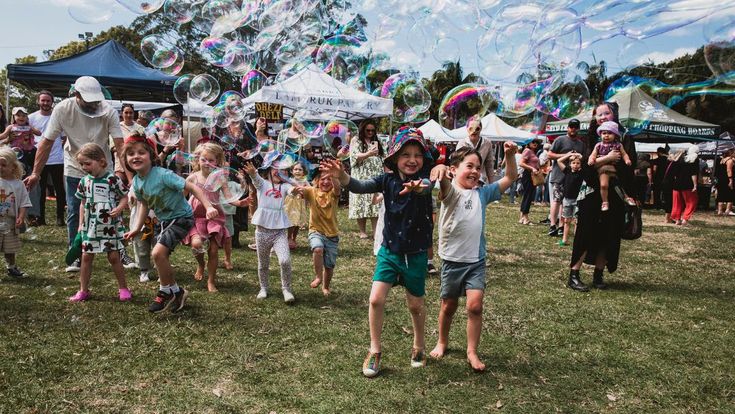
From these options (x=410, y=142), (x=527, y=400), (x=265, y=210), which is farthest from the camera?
(x=265, y=210)

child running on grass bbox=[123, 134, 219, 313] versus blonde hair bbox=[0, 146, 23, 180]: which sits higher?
blonde hair bbox=[0, 146, 23, 180]

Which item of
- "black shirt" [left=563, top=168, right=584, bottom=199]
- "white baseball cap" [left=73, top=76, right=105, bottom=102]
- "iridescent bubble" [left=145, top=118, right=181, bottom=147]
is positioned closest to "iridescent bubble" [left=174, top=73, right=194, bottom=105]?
"iridescent bubble" [left=145, top=118, right=181, bottom=147]

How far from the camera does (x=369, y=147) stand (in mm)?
6816

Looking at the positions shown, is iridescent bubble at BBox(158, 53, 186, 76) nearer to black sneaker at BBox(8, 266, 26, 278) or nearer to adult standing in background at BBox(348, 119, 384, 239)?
adult standing in background at BBox(348, 119, 384, 239)

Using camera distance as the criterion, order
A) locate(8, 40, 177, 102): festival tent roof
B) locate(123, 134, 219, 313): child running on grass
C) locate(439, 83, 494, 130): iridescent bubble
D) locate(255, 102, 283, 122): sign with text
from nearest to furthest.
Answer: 1. locate(123, 134, 219, 313): child running on grass
2. locate(439, 83, 494, 130): iridescent bubble
3. locate(255, 102, 283, 122): sign with text
4. locate(8, 40, 177, 102): festival tent roof

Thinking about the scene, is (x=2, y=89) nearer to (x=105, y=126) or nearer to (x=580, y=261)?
(x=105, y=126)

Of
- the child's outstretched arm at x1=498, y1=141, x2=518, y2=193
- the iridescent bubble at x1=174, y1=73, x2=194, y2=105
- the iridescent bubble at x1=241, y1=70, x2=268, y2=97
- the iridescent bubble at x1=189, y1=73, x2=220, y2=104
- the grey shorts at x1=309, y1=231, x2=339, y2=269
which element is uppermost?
the iridescent bubble at x1=241, y1=70, x2=268, y2=97

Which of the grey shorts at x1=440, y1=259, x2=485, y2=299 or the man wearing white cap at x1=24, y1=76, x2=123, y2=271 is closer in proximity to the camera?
the grey shorts at x1=440, y1=259, x2=485, y2=299

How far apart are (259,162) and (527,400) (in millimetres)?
4312

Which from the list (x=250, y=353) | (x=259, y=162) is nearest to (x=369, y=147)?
(x=259, y=162)

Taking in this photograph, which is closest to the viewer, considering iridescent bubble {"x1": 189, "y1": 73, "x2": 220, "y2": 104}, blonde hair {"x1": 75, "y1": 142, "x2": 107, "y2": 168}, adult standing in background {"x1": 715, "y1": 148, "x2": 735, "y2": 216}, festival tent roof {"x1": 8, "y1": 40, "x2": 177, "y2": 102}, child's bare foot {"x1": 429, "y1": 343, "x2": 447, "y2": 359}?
child's bare foot {"x1": 429, "y1": 343, "x2": 447, "y2": 359}

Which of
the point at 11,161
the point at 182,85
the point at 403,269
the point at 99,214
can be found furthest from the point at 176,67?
the point at 403,269

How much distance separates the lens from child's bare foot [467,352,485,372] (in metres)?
3.63

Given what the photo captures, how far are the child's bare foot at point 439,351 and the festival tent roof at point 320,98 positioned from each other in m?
8.23
